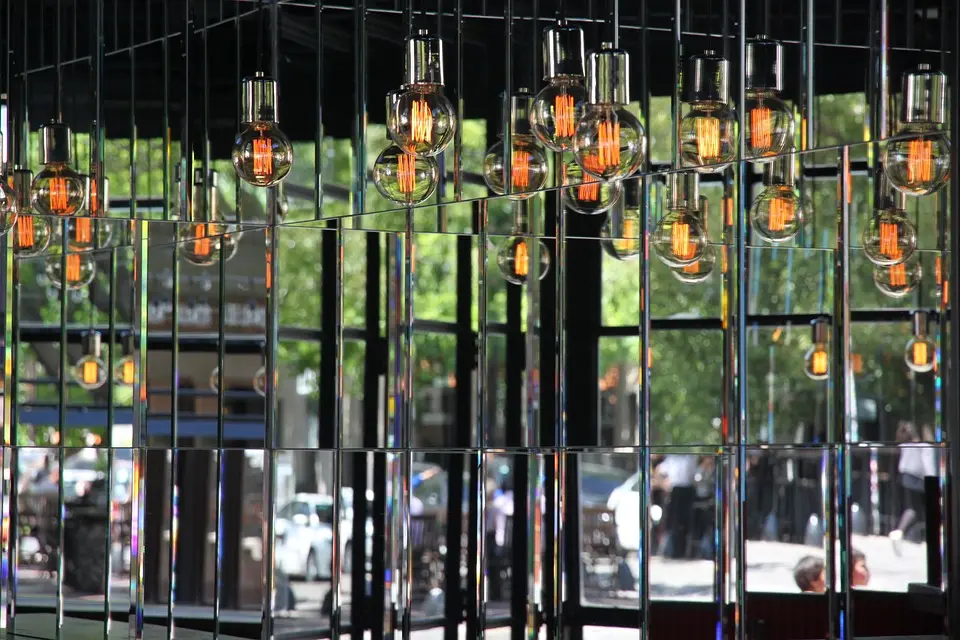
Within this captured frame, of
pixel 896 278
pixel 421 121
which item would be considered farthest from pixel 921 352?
pixel 421 121

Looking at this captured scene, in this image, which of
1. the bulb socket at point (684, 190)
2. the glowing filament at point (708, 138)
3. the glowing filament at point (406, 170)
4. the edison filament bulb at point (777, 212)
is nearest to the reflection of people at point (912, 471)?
the bulb socket at point (684, 190)

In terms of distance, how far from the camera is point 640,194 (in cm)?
739

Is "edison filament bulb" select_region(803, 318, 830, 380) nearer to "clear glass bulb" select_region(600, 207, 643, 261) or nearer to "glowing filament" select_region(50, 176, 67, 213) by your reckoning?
"clear glass bulb" select_region(600, 207, 643, 261)

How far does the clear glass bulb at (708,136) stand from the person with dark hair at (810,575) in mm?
3380

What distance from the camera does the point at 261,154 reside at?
441cm

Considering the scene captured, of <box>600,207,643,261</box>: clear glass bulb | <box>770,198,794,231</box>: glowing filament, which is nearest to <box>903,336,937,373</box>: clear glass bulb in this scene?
<box>600,207,643,261</box>: clear glass bulb

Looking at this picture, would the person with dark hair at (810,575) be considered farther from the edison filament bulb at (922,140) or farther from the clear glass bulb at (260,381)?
the clear glass bulb at (260,381)

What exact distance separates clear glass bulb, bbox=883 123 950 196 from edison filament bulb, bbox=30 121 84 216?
10.3 feet

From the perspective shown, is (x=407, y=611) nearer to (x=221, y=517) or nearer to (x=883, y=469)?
(x=221, y=517)

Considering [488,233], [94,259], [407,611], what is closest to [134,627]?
[407,611]

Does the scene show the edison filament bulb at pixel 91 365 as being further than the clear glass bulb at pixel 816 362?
Yes

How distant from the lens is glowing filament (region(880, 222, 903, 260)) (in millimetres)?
6141

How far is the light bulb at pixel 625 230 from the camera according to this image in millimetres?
7445

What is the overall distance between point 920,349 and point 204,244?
14.1 ft
